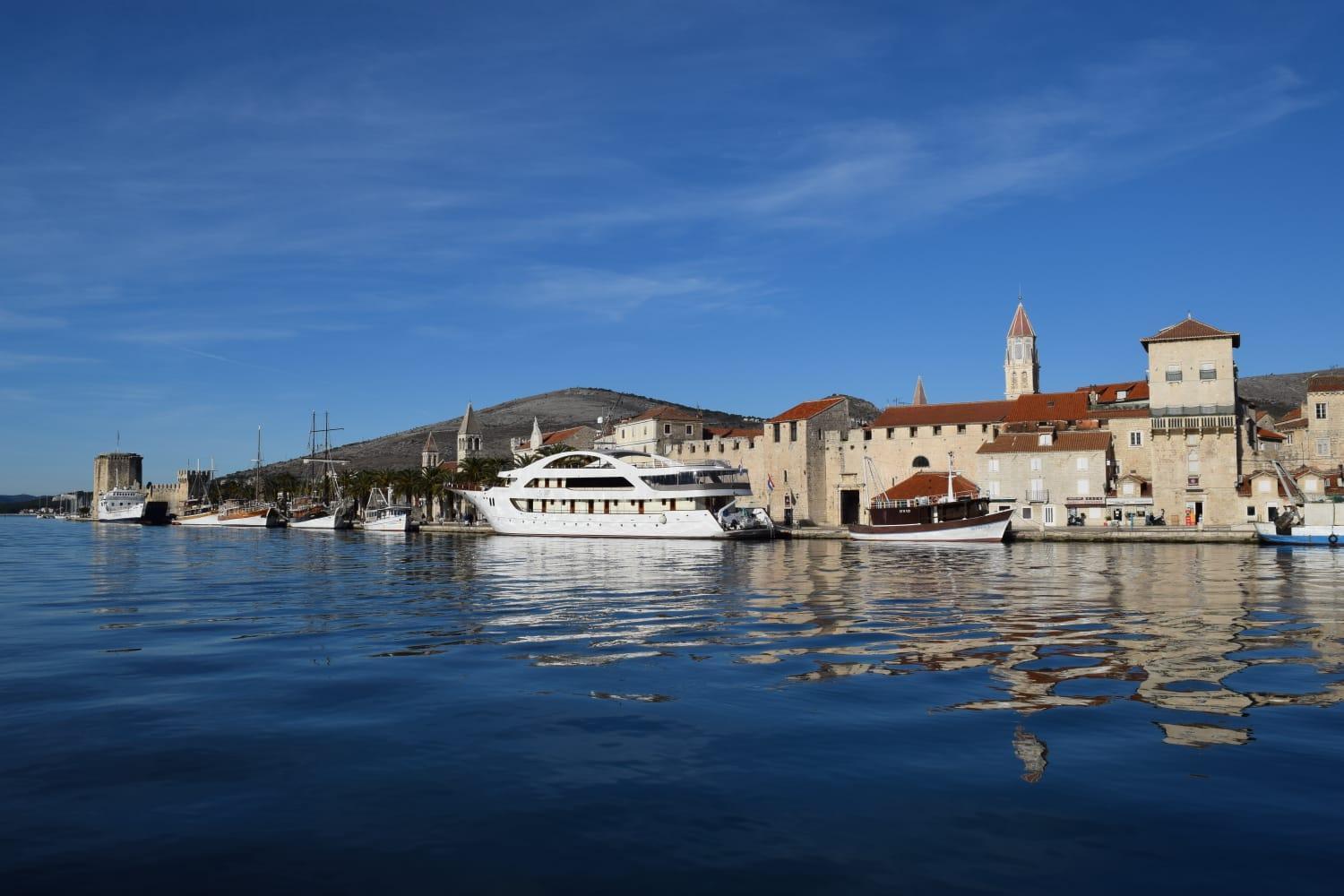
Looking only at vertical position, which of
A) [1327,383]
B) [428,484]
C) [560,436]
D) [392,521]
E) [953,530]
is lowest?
[953,530]

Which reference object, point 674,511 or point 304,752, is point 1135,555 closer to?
point 674,511

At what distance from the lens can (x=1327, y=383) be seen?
64000 mm

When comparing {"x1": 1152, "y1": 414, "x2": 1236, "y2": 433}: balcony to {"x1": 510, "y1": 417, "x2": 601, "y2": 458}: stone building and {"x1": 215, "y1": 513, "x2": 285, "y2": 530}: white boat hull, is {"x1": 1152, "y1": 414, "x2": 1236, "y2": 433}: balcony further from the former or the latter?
{"x1": 215, "y1": 513, "x2": 285, "y2": 530}: white boat hull

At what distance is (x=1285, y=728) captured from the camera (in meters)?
8.57

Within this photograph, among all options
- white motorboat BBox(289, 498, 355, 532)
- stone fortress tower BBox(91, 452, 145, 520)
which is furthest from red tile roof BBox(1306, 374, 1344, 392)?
stone fortress tower BBox(91, 452, 145, 520)

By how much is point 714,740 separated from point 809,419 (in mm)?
68079

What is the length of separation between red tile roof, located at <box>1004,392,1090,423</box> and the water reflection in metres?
30.5

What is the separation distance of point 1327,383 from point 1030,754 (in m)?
69.1

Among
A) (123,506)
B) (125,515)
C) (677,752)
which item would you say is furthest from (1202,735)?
(123,506)

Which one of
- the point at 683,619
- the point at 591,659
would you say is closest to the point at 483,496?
the point at 683,619

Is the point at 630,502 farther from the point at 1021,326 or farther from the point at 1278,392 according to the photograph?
the point at 1278,392

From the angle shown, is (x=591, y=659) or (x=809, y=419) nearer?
(x=591, y=659)

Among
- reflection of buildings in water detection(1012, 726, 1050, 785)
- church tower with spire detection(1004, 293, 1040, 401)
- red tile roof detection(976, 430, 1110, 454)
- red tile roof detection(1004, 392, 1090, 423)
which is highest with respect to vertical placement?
church tower with spire detection(1004, 293, 1040, 401)

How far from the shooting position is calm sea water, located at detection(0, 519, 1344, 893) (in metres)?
5.68
